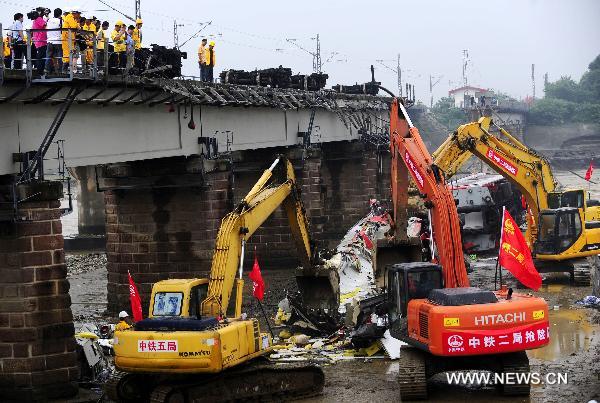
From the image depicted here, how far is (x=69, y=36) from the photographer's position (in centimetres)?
2553

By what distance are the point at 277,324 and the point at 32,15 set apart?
11.1 meters

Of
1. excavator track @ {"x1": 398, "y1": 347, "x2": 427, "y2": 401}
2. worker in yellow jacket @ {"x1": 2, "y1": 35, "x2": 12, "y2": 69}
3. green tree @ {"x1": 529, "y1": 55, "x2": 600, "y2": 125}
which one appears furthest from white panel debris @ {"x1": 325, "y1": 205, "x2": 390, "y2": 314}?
green tree @ {"x1": 529, "y1": 55, "x2": 600, "y2": 125}

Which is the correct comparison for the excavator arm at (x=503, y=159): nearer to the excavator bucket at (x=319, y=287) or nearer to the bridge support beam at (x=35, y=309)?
the excavator bucket at (x=319, y=287)

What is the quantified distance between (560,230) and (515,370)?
1674 centimetres

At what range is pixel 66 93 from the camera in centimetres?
2731

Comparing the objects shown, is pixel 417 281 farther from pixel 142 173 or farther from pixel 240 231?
pixel 142 173

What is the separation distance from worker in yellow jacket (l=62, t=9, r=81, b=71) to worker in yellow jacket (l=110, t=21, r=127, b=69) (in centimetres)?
145

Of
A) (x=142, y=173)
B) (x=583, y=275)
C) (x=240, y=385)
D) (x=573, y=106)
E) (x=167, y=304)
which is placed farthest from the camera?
(x=573, y=106)

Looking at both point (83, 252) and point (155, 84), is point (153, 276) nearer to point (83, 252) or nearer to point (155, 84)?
point (155, 84)

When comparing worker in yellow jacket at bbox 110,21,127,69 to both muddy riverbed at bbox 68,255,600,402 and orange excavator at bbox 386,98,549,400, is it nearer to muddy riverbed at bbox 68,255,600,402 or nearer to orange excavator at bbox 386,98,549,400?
muddy riverbed at bbox 68,255,600,402

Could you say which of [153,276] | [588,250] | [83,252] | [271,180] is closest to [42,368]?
[271,180]

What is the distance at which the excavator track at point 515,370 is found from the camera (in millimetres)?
21609

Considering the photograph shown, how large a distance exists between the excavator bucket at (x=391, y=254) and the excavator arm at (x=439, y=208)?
635 cm

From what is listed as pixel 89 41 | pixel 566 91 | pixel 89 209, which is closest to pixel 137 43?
pixel 89 41
